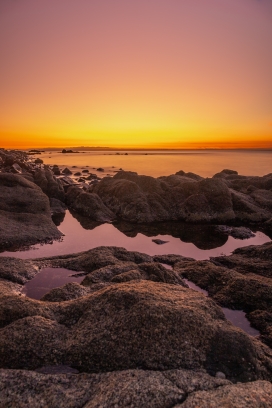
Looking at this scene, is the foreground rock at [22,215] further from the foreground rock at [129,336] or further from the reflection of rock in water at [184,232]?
the foreground rock at [129,336]

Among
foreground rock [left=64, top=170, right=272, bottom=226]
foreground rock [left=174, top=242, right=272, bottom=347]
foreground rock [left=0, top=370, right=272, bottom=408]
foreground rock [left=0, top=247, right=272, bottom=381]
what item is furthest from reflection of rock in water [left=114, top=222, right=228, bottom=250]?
foreground rock [left=0, top=370, right=272, bottom=408]

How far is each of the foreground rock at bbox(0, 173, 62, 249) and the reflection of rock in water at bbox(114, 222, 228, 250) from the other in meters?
6.08

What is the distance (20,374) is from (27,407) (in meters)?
0.80

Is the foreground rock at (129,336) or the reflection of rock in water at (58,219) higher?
the foreground rock at (129,336)

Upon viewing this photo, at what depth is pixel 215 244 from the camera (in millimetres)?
18438

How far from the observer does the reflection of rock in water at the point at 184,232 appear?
1889 centimetres

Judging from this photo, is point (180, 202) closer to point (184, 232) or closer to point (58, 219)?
point (184, 232)

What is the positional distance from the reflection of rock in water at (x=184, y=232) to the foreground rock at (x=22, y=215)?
20.0 ft

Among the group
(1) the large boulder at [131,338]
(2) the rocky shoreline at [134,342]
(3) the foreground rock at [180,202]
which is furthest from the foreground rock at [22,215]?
(1) the large boulder at [131,338]

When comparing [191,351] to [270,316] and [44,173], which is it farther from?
[44,173]

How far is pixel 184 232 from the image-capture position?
2119cm

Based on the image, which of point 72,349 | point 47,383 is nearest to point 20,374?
point 47,383

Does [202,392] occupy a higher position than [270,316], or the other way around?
[202,392]

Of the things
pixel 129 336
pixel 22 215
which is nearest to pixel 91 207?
pixel 22 215
